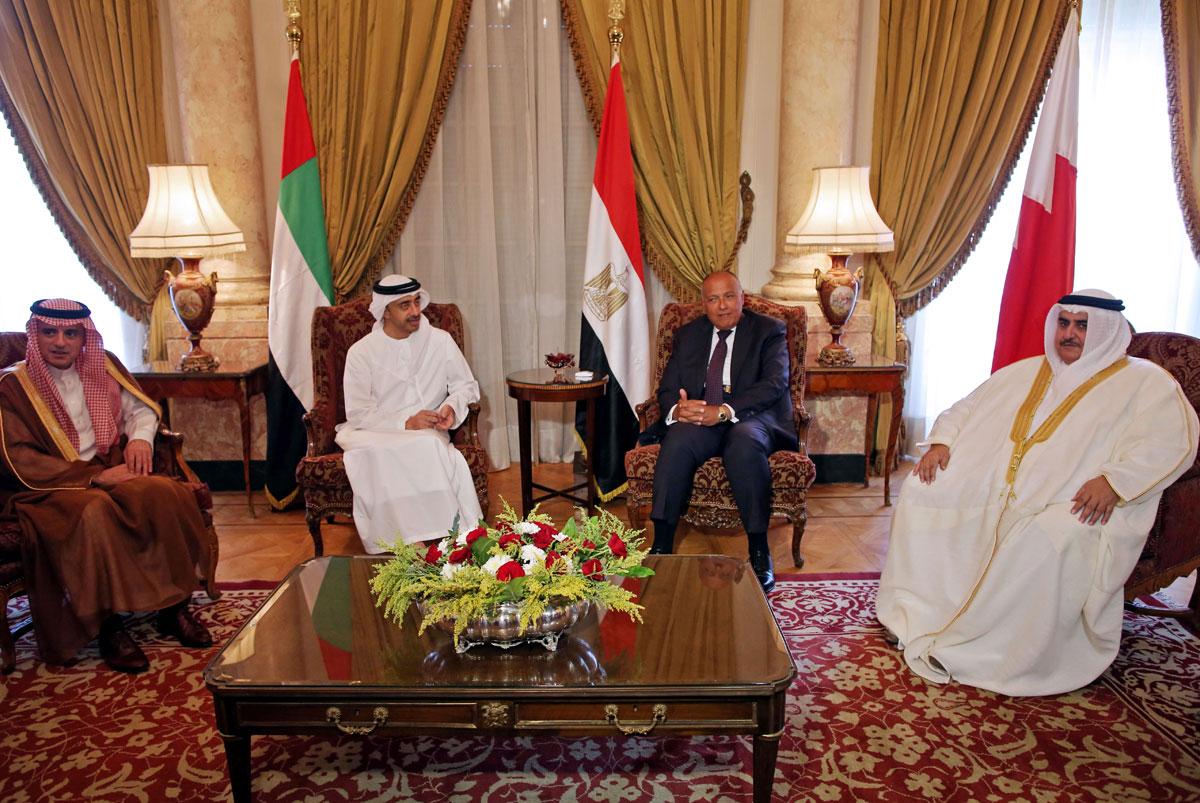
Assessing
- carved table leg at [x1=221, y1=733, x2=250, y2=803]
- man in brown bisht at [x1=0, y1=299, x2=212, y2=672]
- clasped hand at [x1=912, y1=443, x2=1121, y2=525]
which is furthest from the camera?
man in brown bisht at [x1=0, y1=299, x2=212, y2=672]

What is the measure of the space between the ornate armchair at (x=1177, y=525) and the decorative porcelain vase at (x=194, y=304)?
4193 mm

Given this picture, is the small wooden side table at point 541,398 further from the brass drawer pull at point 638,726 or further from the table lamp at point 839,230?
the brass drawer pull at point 638,726

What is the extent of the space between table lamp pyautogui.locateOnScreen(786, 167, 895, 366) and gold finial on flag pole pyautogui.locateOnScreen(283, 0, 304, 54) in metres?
2.73

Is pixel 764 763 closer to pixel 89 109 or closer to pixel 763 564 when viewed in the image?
pixel 763 564

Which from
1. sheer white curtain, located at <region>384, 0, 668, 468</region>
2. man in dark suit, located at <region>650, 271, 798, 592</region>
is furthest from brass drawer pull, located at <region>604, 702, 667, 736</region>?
sheer white curtain, located at <region>384, 0, 668, 468</region>

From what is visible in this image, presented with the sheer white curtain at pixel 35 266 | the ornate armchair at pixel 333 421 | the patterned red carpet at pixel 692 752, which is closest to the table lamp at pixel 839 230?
the ornate armchair at pixel 333 421

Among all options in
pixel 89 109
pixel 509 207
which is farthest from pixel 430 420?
pixel 89 109

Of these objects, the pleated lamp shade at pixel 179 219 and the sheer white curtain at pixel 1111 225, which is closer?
the pleated lamp shade at pixel 179 219

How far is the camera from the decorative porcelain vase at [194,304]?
4.56m

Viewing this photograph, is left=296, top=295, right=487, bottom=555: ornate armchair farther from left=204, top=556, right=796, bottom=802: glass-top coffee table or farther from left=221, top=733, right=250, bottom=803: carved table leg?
left=221, top=733, right=250, bottom=803: carved table leg

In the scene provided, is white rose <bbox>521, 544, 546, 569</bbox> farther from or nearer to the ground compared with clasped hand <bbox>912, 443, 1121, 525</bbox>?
farther from the ground

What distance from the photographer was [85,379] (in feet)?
11.4

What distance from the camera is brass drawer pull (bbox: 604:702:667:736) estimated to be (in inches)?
85.3

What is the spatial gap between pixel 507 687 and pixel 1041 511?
6.38ft
